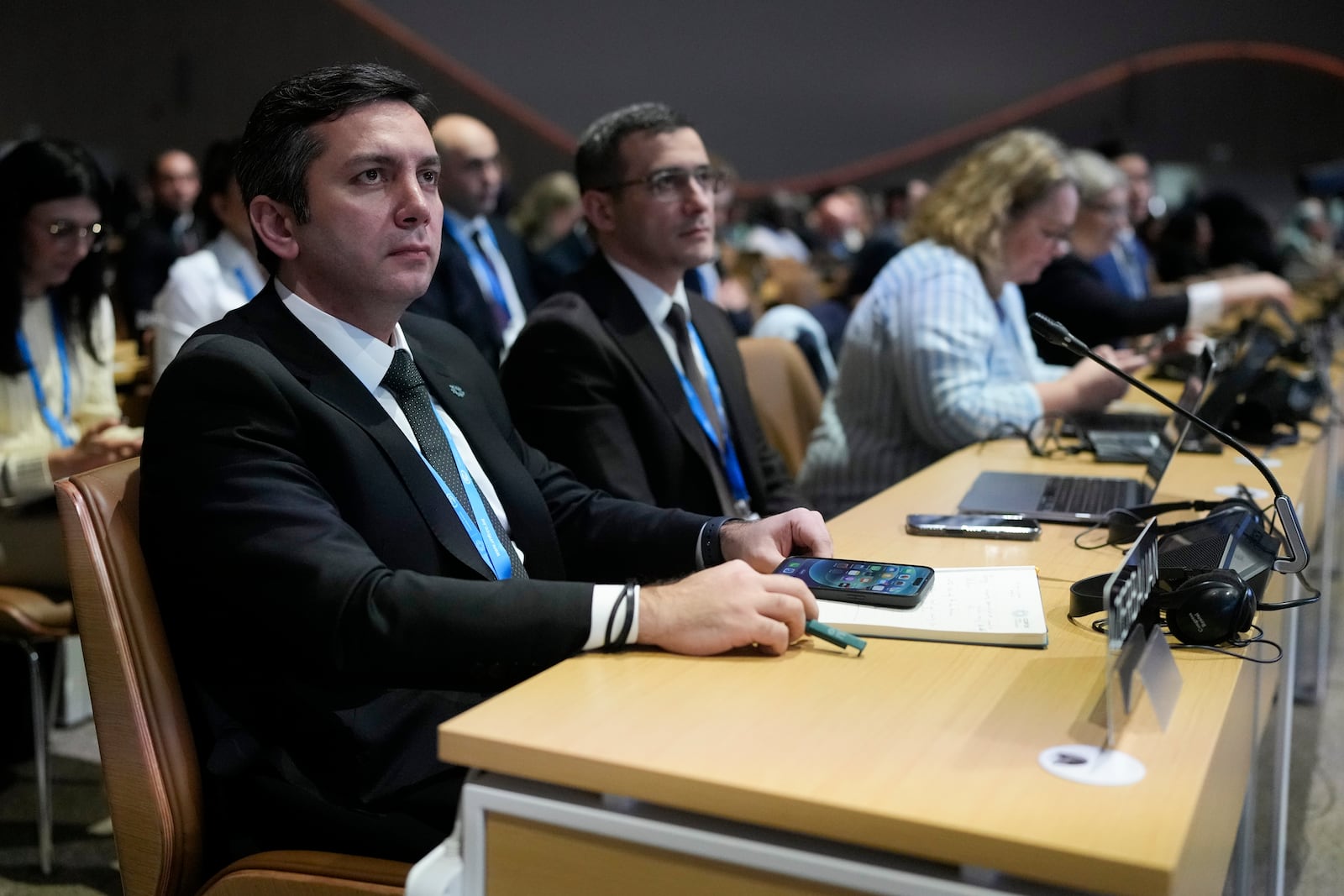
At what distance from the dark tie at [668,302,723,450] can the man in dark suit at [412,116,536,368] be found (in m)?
1.64

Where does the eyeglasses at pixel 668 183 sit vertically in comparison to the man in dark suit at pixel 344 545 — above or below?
above

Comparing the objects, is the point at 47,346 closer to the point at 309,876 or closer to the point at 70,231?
the point at 70,231

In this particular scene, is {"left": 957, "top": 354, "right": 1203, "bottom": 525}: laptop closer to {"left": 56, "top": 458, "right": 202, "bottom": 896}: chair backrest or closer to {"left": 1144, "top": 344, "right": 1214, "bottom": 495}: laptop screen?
{"left": 1144, "top": 344, "right": 1214, "bottom": 495}: laptop screen

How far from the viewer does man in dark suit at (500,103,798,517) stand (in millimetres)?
2074

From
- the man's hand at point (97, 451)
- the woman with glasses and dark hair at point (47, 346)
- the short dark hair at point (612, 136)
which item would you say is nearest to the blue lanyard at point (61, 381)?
the woman with glasses and dark hair at point (47, 346)

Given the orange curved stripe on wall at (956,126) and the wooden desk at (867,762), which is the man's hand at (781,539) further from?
the orange curved stripe on wall at (956,126)

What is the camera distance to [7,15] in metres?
6.02

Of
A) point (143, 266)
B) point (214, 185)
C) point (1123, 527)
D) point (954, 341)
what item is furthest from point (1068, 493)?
point (143, 266)

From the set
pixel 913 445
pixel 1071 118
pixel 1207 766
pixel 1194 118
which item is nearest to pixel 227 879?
pixel 1207 766

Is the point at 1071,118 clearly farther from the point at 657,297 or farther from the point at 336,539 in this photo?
the point at 336,539

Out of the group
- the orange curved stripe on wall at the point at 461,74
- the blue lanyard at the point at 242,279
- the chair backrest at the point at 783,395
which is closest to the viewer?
the chair backrest at the point at 783,395

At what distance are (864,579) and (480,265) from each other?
3.08 metres

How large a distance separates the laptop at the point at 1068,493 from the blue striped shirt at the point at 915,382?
1.34ft

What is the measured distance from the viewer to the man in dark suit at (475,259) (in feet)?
12.7
